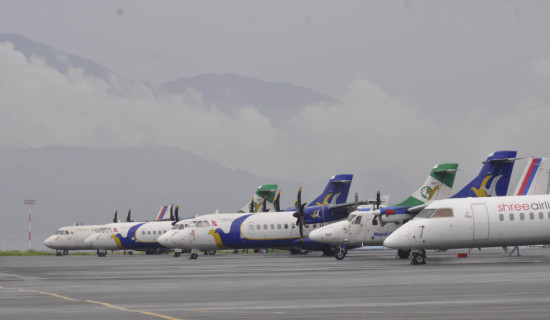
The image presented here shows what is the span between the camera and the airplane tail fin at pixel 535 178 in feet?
215

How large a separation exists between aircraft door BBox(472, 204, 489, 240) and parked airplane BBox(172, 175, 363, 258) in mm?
21240

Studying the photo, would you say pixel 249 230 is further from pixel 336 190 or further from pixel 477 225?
pixel 477 225

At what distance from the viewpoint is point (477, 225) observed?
44.4 m

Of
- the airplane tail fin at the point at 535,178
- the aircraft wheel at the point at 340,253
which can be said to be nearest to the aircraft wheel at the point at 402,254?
the aircraft wheel at the point at 340,253

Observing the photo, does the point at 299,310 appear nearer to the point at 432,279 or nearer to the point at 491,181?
the point at 432,279

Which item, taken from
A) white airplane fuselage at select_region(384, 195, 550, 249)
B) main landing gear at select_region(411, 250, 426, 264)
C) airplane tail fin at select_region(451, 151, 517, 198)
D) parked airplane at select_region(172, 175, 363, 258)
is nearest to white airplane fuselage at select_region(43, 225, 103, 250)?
parked airplane at select_region(172, 175, 363, 258)

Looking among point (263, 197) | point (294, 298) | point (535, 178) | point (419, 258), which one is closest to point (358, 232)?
point (419, 258)

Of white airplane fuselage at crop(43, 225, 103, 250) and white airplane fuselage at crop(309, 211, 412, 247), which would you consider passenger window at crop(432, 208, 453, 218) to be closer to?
white airplane fuselage at crop(309, 211, 412, 247)

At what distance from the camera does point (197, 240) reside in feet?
220

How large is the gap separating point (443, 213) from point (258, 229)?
25225mm

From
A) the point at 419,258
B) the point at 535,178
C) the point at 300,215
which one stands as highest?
the point at 535,178

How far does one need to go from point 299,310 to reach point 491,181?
1567 inches

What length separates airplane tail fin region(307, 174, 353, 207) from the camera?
74.9m

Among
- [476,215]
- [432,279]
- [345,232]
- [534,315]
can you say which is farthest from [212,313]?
[345,232]
